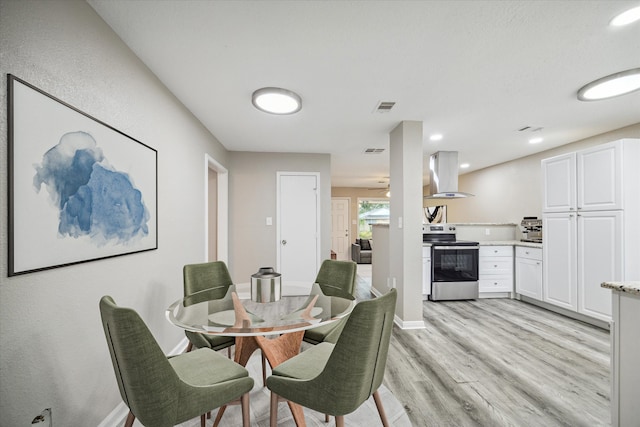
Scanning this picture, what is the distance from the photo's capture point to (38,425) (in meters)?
1.08

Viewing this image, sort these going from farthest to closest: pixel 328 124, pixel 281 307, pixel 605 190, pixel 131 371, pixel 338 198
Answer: pixel 338 198
pixel 328 124
pixel 605 190
pixel 281 307
pixel 131 371

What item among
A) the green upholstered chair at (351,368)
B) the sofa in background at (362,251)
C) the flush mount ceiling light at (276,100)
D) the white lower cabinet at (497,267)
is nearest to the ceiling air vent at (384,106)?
the flush mount ceiling light at (276,100)

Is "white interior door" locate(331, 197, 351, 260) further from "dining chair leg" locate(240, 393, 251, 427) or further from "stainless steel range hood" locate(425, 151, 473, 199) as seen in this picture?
"dining chair leg" locate(240, 393, 251, 427)

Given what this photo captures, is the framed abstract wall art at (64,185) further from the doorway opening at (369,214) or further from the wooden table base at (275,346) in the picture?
the doorway opening at (369,214)

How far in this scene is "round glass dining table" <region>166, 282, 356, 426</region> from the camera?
53.6 inches

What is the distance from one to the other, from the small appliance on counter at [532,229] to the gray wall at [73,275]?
5.08 metres

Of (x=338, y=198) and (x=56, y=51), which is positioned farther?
(x=338, y=198)

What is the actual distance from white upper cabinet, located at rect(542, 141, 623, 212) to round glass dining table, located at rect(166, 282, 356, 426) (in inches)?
122

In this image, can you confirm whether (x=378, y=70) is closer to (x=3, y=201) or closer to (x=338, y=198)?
(x=3, y=201)

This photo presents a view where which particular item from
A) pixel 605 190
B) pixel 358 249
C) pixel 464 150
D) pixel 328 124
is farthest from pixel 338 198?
pixel 605 190

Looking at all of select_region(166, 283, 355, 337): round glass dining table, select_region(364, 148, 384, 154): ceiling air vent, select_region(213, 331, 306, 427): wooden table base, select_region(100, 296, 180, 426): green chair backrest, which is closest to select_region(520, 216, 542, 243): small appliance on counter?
select_region(364, 148, 384, 154): ceiling air vent

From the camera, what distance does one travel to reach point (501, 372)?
222cm

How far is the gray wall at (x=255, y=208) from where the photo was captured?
462cm

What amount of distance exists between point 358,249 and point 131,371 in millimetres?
7250
